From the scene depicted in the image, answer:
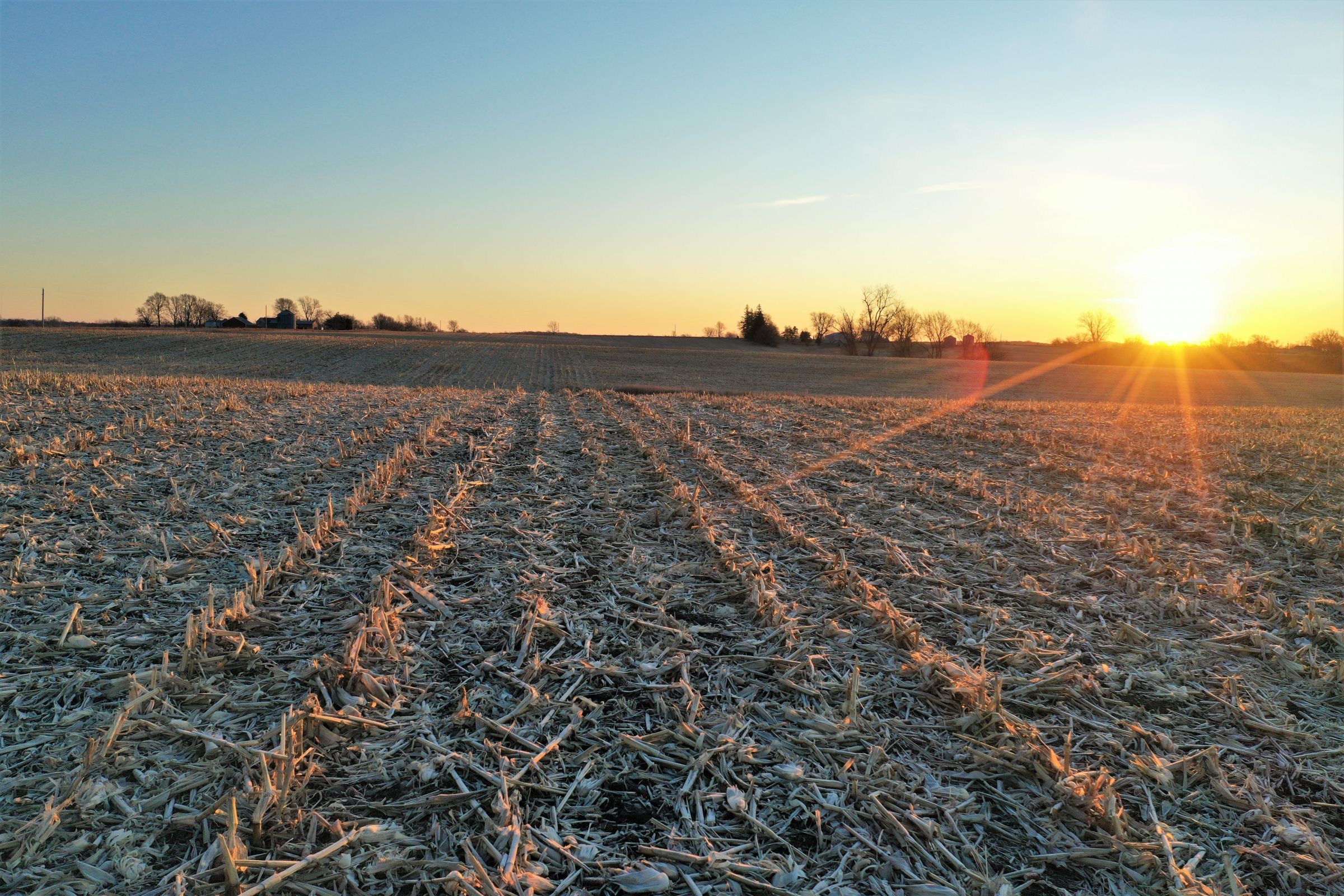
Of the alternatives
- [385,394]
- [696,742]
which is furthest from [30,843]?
[385,394]

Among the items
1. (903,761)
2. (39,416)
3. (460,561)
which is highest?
(39,416)

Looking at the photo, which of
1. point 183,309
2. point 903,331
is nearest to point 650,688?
point 903,331

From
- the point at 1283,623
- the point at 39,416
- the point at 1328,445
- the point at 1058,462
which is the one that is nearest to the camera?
the point at 1283,623

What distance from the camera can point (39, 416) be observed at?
1168cm

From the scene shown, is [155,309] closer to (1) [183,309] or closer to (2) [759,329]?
(1) [183,309]

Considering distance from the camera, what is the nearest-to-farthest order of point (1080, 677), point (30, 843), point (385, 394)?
point (30, 843) < point (1080, 677) < point (385, 394)

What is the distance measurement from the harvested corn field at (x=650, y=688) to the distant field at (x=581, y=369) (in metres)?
25.7

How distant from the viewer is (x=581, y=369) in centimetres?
4788

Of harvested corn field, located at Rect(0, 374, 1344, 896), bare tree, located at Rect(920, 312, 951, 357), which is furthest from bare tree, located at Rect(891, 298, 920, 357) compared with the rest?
harvested corn field, located at Rect(0, 374, 1344, 896)

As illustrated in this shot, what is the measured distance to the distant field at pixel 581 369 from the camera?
39.1 m

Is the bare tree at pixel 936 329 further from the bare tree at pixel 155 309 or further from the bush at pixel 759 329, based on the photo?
the bare tree at pixel 155 309

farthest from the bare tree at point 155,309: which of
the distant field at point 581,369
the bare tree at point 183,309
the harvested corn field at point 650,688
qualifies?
the harvested corn field at point 650,688

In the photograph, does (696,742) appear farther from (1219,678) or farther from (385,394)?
(385,394)

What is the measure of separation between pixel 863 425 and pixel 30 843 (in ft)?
53.3
